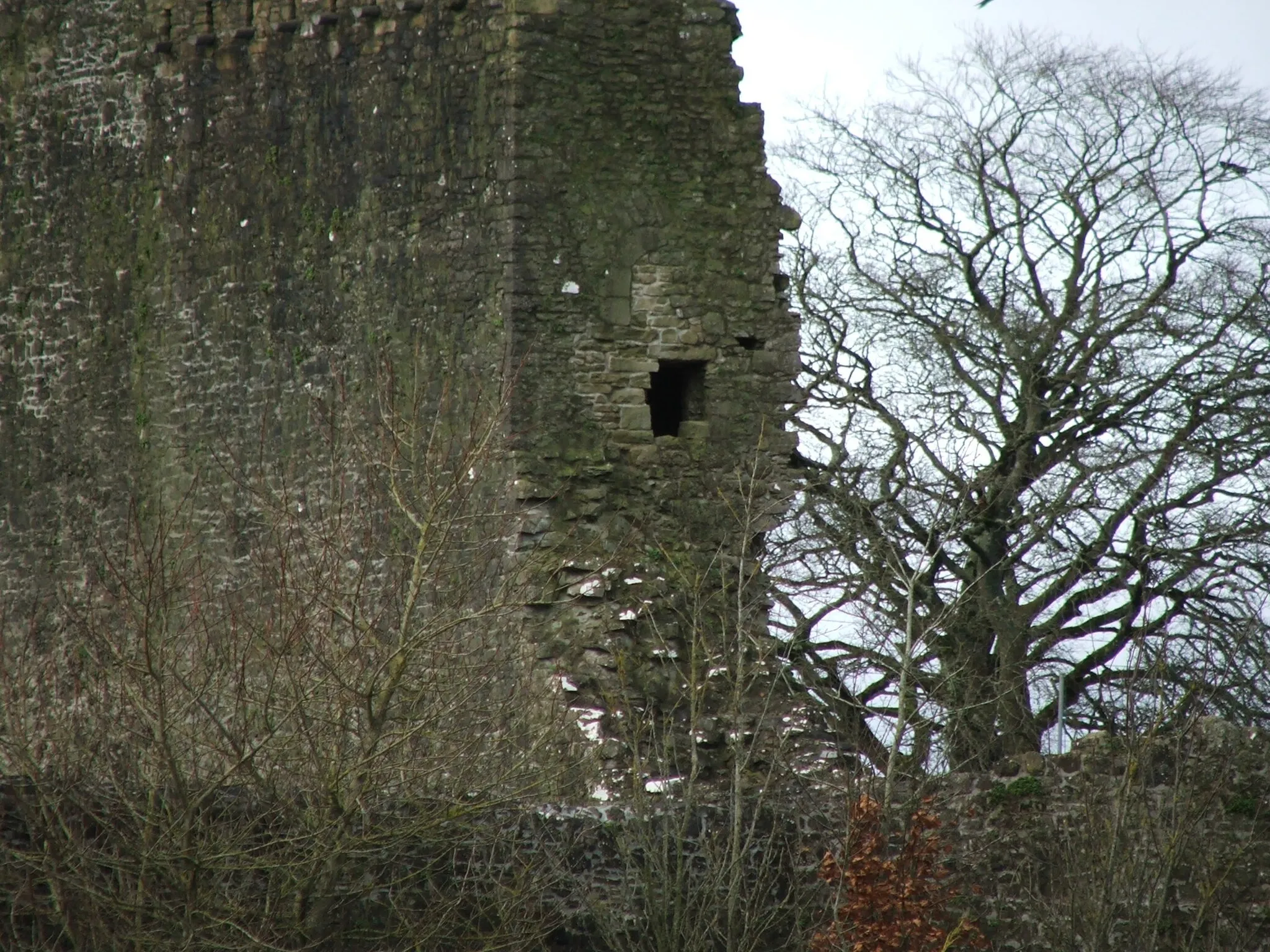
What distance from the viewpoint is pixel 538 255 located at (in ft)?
42.5

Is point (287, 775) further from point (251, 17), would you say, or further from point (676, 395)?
point (251, 17)

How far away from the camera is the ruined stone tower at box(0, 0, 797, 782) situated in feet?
42.2

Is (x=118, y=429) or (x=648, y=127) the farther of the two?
(x=118, y=429)

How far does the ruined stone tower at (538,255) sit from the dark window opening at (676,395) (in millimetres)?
15

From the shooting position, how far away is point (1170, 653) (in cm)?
1498

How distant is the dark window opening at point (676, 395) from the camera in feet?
43.6

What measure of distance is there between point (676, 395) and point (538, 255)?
124 cm

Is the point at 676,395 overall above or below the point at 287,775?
above

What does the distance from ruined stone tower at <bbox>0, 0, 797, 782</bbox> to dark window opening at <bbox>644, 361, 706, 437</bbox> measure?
0.02 meters

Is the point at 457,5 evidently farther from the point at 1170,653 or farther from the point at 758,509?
the point at 1170,653

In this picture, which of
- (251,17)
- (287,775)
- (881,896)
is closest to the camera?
(287,775)

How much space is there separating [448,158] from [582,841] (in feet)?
14.8

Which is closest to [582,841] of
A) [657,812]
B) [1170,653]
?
[657,812]

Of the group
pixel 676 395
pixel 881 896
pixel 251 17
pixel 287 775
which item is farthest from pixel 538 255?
pixel 287 775
